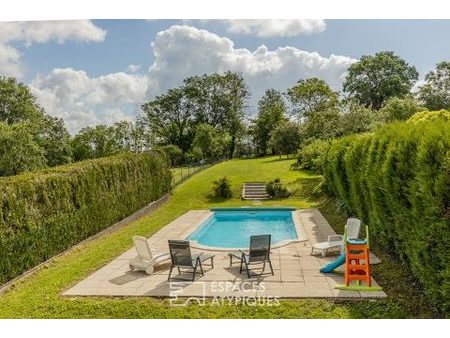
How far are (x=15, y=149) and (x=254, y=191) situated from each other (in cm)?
1540

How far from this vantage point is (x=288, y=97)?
37.0m

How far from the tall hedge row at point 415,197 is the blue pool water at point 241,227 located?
4292mm

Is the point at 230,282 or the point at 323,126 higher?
the point at 323,126

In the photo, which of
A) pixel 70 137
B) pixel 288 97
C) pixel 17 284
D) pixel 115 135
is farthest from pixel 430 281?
pixel 70 137

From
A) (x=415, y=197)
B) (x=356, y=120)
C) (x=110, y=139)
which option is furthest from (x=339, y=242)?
(x=110, y=139)

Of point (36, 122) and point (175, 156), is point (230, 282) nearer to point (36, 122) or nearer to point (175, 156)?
point (175, 156)

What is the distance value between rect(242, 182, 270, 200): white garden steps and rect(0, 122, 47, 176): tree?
14532 millimetres

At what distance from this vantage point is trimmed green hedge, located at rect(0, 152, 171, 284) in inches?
327

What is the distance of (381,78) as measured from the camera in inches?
1534

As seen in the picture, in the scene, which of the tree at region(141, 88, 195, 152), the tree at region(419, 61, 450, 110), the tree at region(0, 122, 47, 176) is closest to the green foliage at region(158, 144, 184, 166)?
the tree at region(141, 88, 195, 152)

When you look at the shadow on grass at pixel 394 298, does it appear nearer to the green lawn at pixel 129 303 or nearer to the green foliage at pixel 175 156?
the green lawn at pixel 129 303

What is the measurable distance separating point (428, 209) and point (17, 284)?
23.8 feet

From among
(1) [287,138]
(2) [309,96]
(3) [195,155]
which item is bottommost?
(3) [195,155]

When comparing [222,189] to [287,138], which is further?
[287,138]
